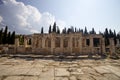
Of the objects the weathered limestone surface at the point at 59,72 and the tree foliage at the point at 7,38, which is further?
the tree foliage at the point at 7,38

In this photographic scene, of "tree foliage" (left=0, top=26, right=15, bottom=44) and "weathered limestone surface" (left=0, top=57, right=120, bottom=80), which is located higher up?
"tree foliage" (left=0, top=26, right=15, bottom=44)

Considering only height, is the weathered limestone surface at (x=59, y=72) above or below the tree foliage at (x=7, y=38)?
below

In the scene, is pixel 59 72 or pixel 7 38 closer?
pixel 59 72

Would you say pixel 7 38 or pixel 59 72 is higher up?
Answer: pixel 7 38

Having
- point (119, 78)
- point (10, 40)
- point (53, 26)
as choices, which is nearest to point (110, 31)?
point (53, 26)

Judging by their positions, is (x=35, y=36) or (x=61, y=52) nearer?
(x=61, y=52)

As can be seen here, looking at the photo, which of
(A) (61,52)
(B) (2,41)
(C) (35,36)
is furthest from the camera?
(B) (2,41)

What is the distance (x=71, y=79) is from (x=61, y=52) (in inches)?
548

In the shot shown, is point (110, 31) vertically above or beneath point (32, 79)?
above

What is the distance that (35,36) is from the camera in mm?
23391

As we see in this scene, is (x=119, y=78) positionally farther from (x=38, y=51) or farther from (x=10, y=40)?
(x=10, y=40)

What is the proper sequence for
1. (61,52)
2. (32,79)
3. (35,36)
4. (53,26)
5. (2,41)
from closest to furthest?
1. (32,79)
2. (61,52)
3. (35,36)
4. (2,41)
5. (53,26)

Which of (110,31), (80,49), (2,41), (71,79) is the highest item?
(110,31)

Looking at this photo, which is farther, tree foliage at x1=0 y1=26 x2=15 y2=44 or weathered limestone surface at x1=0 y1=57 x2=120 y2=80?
tree foliage at x1=0 y1=26 x2=15 y2=44
